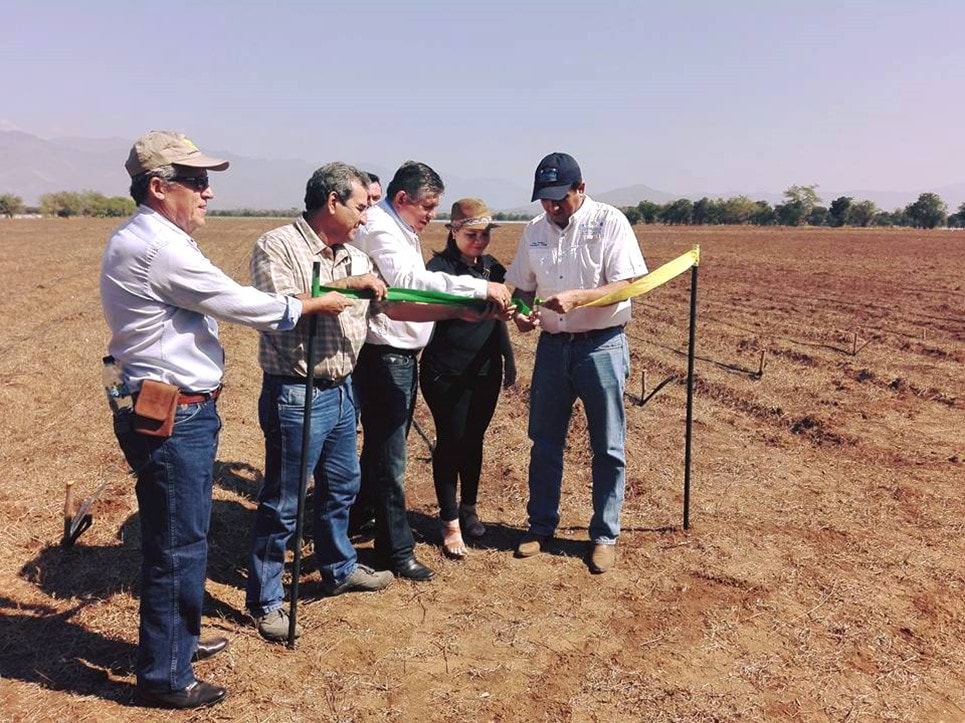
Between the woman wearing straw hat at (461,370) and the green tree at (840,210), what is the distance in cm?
11473

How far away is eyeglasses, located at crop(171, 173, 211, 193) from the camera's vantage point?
9.57 ft

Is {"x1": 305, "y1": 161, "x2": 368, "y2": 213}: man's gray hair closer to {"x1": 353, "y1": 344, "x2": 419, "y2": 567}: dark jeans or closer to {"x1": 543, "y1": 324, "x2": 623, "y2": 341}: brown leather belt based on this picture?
{"x1": 353, "y1": 344, "x2": 419, "y2": 567}: dark jeans

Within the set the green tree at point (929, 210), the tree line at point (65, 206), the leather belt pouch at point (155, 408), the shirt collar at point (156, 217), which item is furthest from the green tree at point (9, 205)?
the green tree at point (929, 210)

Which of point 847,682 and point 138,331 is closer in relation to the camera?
point 138,331

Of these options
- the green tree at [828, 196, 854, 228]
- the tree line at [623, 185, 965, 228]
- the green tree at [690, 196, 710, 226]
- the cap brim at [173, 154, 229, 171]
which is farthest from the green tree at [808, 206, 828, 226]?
the cap brim at [173, 154, 229, 171]

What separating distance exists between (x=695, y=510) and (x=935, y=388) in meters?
5.45

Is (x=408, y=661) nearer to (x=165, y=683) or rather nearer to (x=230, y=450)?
(x=165, y=683)

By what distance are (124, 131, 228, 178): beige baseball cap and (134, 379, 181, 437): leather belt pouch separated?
850mm

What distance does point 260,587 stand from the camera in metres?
3.75

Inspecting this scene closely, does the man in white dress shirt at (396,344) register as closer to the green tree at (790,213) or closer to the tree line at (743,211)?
the tree line at (743,211)

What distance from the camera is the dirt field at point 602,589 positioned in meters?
3.37

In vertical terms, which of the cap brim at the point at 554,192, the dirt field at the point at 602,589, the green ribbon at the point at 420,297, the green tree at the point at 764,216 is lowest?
the dirt field at the point at 602,589

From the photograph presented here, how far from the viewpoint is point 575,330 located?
4.53 metres

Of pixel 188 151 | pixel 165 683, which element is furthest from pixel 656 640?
pixel 188 151
